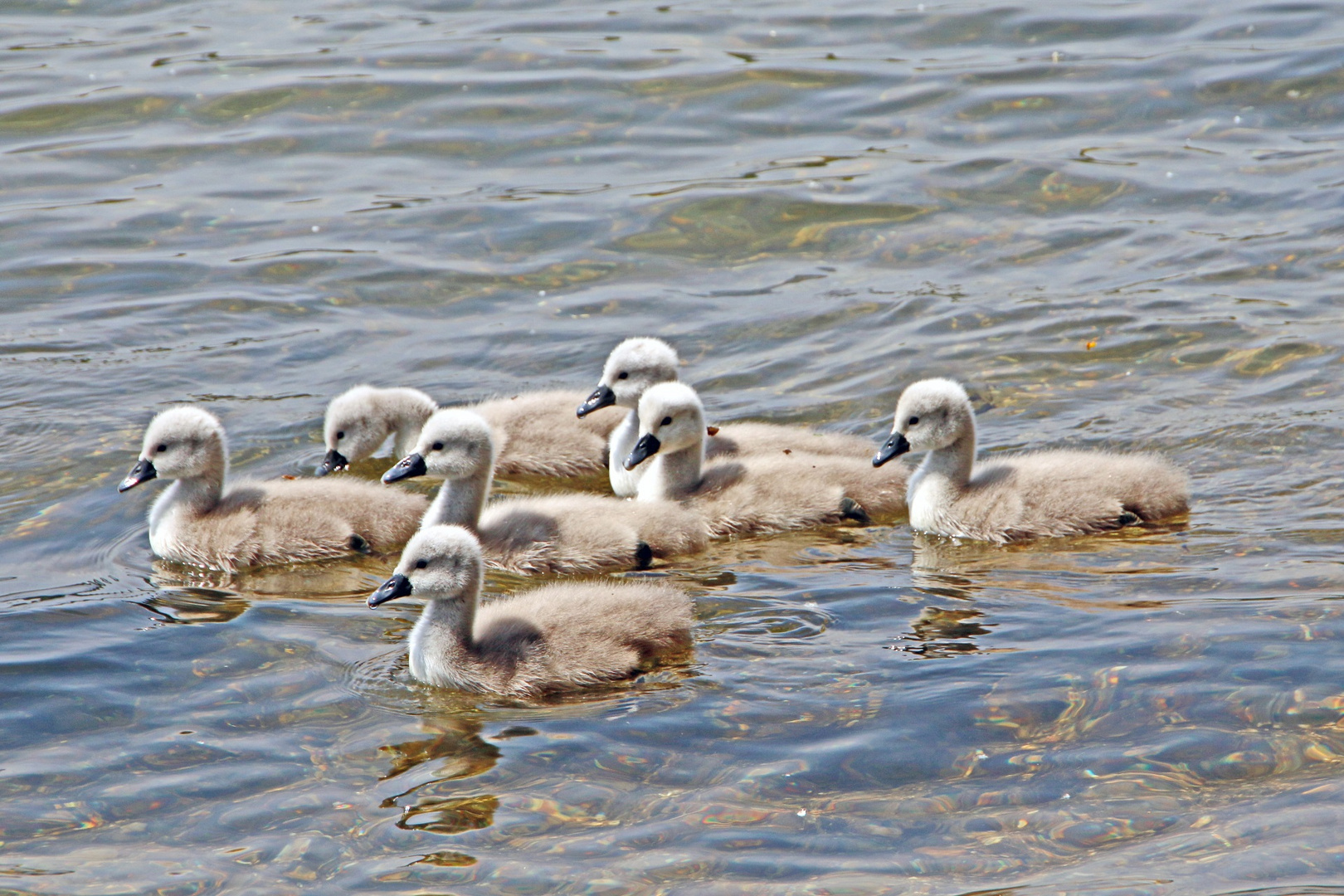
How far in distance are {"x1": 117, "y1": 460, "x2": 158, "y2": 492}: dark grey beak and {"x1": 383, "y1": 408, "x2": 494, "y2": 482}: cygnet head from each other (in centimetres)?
121

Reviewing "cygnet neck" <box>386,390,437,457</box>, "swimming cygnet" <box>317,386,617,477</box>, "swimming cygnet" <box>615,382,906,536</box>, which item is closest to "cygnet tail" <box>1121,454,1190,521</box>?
"swimming cygnet" <box>615,382,906,536</box>

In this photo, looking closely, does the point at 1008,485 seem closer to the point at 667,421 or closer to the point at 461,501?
the point at 667,421

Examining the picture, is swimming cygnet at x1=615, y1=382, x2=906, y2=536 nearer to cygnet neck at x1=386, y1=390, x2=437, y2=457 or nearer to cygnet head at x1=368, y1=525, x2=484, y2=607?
cygnet neck at x1=386, y1=390, x2=437, y2=457

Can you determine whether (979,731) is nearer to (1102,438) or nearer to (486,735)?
(486,735)

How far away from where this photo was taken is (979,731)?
21.6 ft

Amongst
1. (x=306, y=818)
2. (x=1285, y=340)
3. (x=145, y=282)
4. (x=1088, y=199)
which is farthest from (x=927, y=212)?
(x=306, y=818)

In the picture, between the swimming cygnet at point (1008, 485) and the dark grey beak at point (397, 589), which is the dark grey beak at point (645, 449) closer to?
the swimming cygnet at point (1008, 485)

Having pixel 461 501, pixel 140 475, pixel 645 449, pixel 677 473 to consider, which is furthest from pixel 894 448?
pixel 140 475

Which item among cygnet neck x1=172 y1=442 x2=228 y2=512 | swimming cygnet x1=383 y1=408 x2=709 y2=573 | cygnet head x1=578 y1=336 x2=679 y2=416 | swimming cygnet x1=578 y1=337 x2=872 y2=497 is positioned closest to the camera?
swimming cygnet x1=383 y1=408 x2=709 y2=573

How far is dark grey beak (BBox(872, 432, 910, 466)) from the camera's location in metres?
8.88

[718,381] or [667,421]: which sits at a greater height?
[667,421]

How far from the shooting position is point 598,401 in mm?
9734

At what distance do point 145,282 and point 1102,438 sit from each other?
6993 mm

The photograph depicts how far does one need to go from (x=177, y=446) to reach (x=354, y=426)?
1344mm
